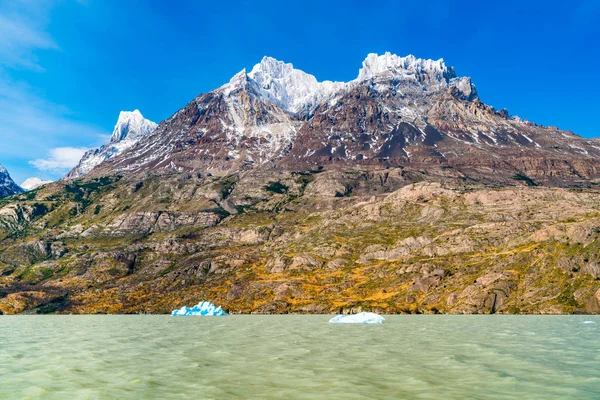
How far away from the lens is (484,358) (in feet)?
147

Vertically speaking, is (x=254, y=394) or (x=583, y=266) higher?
(x=583, y=266)

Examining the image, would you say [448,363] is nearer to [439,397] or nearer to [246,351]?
[439,397]

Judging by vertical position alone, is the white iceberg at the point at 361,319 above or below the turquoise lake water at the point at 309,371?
below

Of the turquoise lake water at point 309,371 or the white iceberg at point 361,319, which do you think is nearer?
the turquoise lake water at point 309,371

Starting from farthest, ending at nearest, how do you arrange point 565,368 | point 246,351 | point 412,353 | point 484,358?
1. point 246,351
2. point 412,353
3. point 484,358
4. point 565,368

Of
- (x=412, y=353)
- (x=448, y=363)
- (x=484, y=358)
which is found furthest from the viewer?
(x=412, y=353)

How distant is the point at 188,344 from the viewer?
63.3 meters

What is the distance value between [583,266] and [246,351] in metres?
175

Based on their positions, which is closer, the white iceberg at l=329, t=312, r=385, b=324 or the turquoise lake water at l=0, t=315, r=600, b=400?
the turquoise lake water at l=0, t=315, r=600, b=400

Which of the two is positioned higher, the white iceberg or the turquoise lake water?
the turquoise lake water

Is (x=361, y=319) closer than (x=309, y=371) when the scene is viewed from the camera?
No

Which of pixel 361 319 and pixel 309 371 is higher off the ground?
pixel 309 371

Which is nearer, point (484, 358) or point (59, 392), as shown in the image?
point (59, 392)

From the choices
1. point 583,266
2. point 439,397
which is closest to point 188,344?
point 439,397
